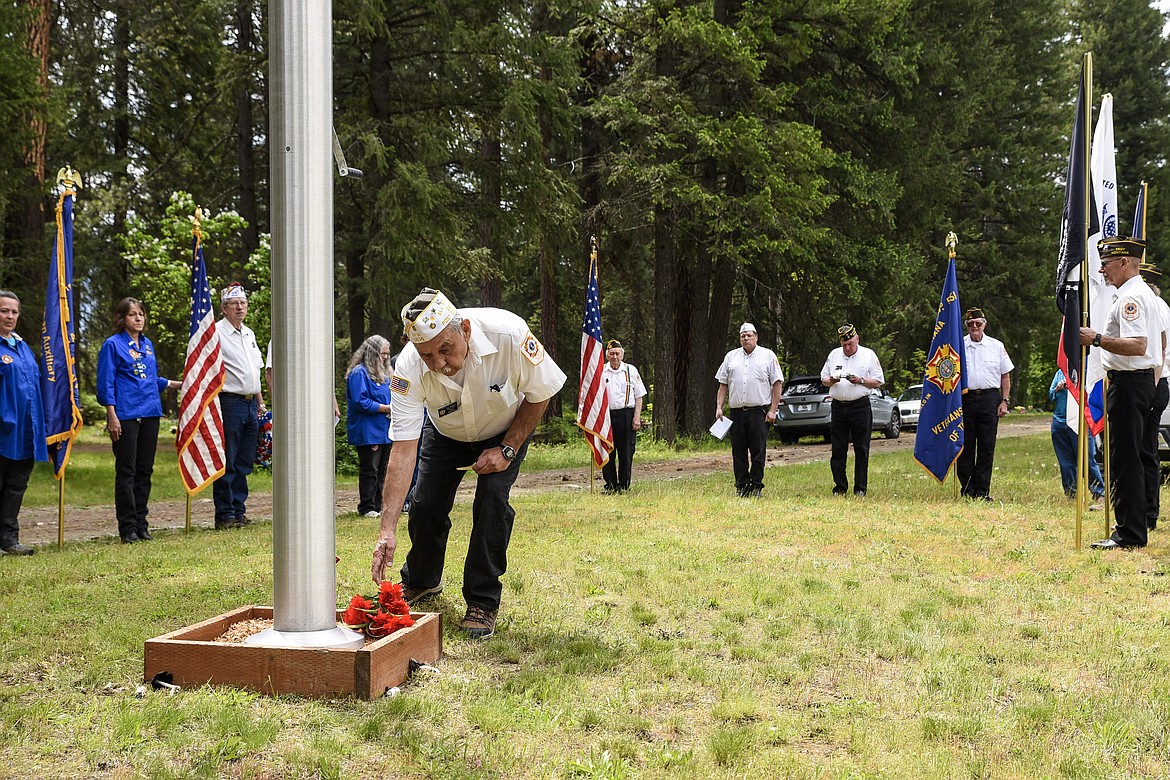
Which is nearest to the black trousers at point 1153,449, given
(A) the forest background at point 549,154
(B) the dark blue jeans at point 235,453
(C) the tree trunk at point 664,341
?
(B) the dark blue jeans at point 235,453

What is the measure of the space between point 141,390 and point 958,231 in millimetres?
28922

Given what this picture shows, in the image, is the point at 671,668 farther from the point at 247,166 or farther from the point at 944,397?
the point at 247,166

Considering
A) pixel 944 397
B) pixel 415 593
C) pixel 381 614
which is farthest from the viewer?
pixel 944 397

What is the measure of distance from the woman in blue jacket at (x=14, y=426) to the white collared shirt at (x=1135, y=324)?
894cm

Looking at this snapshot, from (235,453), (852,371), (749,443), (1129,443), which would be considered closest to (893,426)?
(852,371)

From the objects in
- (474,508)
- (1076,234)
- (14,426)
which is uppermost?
(1076,234)

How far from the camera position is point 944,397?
1208 centimetres

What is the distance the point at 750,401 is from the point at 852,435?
57.7 inches

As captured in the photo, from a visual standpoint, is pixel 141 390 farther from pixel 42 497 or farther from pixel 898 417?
pixel 898 417

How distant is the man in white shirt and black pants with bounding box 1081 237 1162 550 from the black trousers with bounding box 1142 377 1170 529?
0.36 meters

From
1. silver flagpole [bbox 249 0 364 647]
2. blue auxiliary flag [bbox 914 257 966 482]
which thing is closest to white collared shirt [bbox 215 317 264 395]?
silver flagpole [bbox 249 0 364 647]

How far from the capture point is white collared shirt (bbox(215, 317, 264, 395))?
9.98 meters

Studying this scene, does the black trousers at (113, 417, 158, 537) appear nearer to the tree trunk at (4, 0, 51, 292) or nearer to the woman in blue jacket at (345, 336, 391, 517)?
the woman in blue jacket at (345, 336, 391, 517)

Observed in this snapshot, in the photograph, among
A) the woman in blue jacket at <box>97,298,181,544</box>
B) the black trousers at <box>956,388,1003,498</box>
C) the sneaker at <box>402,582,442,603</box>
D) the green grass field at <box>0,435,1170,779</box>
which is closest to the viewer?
the green grass field at <box>0,435,1170,779</box>
